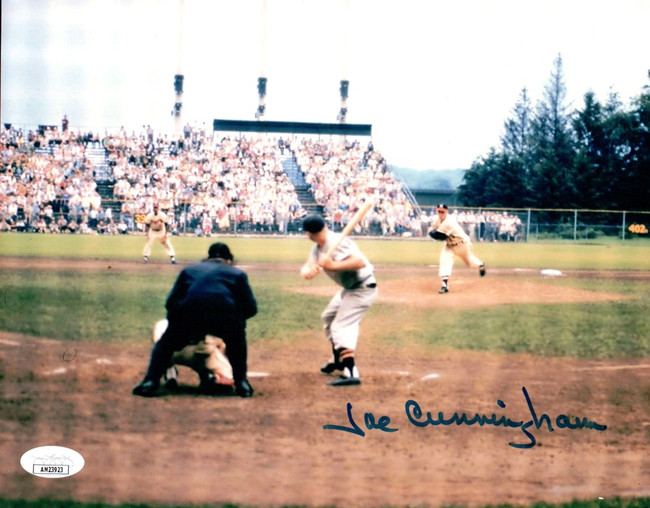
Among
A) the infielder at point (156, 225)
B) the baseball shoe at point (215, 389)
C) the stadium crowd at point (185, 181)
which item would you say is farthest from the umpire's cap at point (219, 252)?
the infielder at point (156, 225)

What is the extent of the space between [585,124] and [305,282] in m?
6.41

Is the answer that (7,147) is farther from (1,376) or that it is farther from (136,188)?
(136,188)

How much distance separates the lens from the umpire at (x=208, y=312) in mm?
4996

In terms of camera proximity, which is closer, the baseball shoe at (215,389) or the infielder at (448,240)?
the baseball shoe at (215,389)

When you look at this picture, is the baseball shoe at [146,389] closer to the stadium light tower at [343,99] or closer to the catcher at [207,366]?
the catcher at [207,366]

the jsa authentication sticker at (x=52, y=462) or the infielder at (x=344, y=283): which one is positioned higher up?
the infielder at (x=344, y=283)

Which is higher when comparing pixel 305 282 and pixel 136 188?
pixel 136 188

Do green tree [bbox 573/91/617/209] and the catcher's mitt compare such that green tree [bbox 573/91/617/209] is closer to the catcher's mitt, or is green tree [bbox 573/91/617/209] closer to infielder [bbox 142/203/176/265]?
infielder [bbox 142/203/176/265]

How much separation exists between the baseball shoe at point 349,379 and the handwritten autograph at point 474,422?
0.79m

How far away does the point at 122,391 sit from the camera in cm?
514

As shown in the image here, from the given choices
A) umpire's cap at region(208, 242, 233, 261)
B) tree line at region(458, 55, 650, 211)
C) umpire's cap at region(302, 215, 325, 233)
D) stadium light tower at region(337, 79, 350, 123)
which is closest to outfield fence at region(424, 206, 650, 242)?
tree line at region(458, 55, 650, 211)

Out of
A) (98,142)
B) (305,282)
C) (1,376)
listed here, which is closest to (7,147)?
(98,142)

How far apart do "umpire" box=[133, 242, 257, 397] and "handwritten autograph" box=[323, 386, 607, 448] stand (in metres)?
0.90

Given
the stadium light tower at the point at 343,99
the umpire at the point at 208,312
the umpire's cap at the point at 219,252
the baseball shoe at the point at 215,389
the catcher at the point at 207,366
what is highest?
the stadium light tower at the point at 343,99
